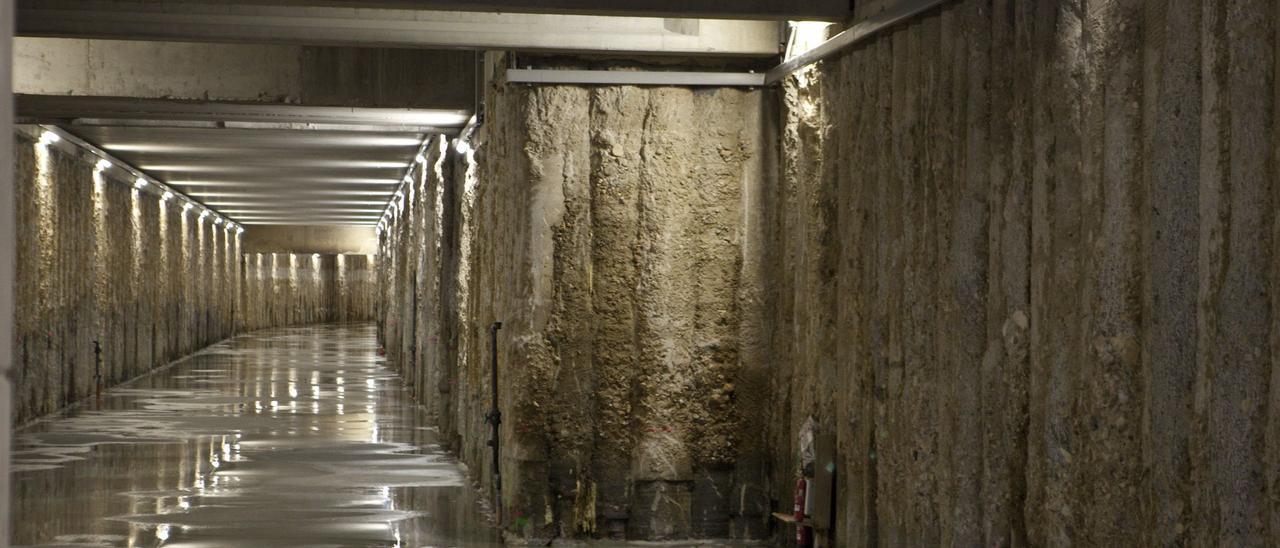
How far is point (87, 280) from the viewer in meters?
21.5

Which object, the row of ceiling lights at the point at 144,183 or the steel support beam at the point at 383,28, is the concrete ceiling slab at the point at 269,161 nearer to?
the row of ceiling lights at the point at 144,183

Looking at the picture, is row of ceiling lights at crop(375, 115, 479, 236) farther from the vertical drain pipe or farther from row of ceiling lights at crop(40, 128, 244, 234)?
row of ceiling lights at crop(40, 128, 244, 234)

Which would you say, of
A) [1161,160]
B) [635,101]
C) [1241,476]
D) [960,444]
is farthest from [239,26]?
[1241,476]

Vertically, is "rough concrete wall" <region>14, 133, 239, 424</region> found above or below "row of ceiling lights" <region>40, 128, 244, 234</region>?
below

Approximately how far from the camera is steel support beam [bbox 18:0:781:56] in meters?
8.73

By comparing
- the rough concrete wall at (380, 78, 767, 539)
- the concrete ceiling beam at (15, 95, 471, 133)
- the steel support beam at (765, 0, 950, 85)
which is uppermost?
the concrete ceiling beam at (15, 95, 471, 133)

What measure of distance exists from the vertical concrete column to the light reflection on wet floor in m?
7.88

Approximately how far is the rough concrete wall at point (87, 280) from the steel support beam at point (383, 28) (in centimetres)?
319

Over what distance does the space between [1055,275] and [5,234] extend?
417 centimetres

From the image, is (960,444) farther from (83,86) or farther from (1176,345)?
(83,86)

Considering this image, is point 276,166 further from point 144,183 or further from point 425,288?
point 425,288

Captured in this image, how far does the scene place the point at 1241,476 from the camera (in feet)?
14.9

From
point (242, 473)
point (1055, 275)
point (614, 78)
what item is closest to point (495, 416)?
point (614, 78)

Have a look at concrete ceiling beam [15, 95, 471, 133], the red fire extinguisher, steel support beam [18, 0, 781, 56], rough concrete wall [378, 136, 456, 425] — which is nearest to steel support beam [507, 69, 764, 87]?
steel support beam [18, 0, 781, 56]
